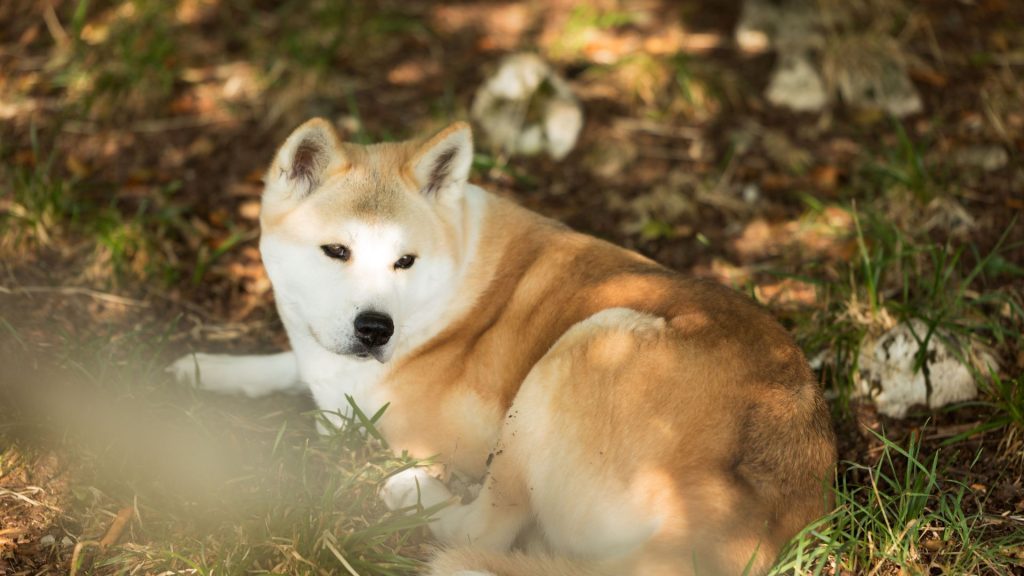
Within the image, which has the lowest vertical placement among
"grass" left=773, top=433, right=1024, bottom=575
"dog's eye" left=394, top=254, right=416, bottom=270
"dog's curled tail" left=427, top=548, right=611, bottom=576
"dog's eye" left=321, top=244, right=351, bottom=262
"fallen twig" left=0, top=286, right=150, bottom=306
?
"grass" left=773, top=433, right=1024, bottom=575

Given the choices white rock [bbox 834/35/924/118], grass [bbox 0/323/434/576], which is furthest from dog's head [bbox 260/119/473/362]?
white rock [bbox 834/35/924/118]

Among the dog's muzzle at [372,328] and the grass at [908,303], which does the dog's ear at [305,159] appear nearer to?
the dog's muzzle at [372,328]

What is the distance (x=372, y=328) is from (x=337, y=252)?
0.33m

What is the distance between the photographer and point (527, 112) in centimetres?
601

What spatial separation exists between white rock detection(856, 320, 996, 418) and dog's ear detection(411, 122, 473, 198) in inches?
74.7

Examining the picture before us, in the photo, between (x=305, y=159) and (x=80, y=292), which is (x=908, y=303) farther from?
(x=80, y=292)

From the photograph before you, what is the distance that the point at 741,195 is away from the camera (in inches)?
224

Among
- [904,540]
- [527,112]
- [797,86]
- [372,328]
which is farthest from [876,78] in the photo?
[372,328]

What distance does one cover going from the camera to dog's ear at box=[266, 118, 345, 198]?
139 inches

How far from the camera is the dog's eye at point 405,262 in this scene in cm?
359

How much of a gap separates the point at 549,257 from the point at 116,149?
3300 mm

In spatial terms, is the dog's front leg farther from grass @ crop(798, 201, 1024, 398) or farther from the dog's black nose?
grass @ crop(798, 201, 1024, 398)

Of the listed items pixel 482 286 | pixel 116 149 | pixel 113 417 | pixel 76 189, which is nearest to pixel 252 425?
pixel 113 417

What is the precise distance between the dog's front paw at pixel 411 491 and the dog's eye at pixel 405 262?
0.76 m
